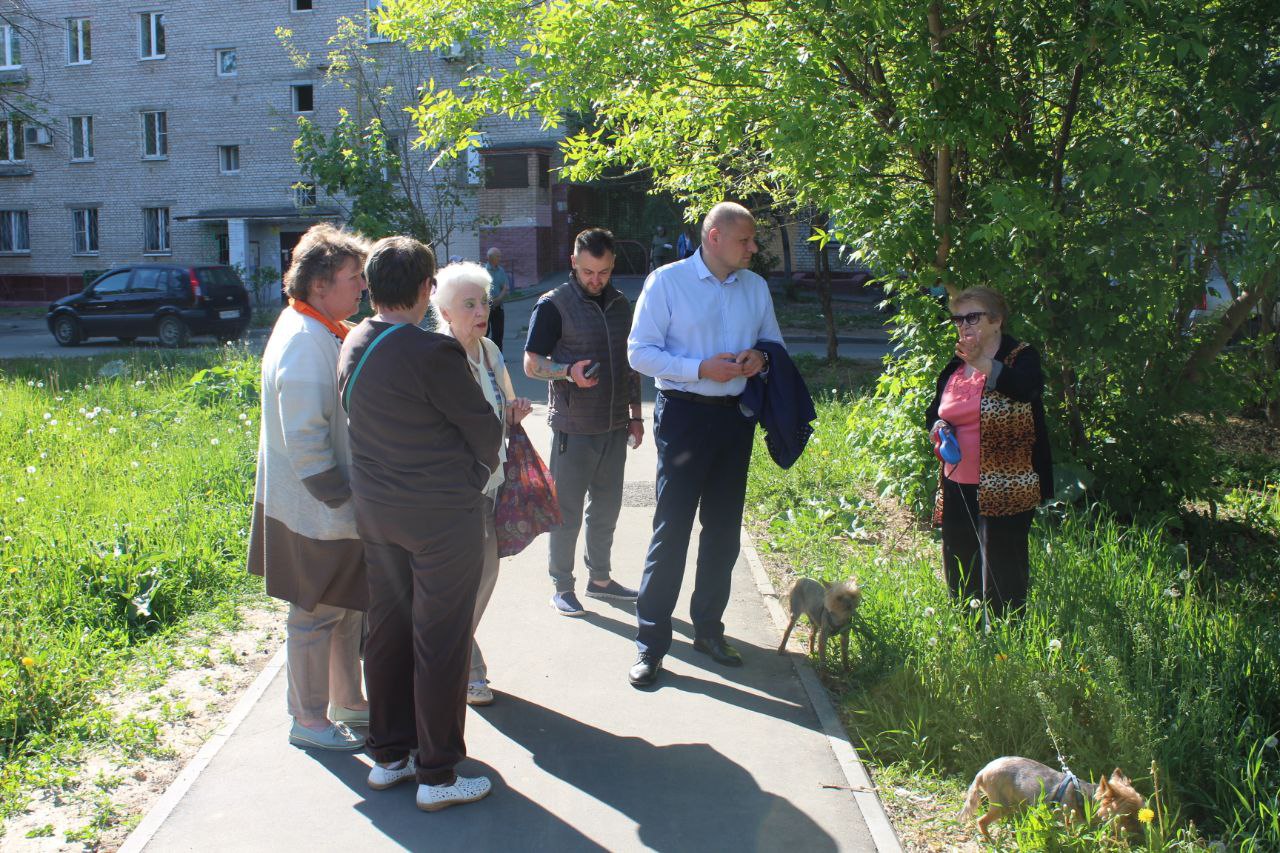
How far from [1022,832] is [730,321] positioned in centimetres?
242

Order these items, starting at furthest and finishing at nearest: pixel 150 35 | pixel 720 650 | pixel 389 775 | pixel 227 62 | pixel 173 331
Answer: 1. pixel 150 35
2. pixel 227 62
3. pixel 173 331
4. pixel 720 650
5. pixel 389 775

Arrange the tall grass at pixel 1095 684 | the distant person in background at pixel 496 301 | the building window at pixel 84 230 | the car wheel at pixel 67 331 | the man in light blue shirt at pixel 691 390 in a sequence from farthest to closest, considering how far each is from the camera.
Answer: the building window at pixel 84 230 → the car wheel at pixel 67 331 → the distant person in background at pixel 496 301 → the man in light blue shirt at pixel 691 390 → the tall grass at pixel 1095 684

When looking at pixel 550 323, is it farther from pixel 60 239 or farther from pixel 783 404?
pixel 60 239

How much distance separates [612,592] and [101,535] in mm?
2891

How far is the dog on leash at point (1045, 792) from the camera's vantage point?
A: 10.8 feet

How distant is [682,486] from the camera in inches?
189

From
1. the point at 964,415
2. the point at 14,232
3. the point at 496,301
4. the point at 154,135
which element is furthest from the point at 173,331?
the point at 14,232

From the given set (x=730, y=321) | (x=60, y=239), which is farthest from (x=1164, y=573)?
(x=60, y=239)

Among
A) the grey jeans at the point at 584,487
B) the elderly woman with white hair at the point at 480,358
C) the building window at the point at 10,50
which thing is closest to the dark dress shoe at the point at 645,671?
the elderly woman with white hair at the point at 480,358

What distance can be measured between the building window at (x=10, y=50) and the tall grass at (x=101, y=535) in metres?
37.9

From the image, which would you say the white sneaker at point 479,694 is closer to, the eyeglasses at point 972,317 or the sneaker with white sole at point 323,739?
the sneaker with white sole at point 323,739

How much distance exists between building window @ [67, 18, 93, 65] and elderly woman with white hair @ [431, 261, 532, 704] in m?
41.7

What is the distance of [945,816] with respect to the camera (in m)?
3.73

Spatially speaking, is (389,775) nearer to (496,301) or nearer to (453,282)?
(453,282)
